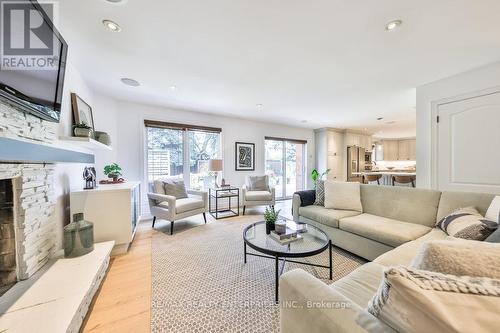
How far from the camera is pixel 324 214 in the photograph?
8.43 ft

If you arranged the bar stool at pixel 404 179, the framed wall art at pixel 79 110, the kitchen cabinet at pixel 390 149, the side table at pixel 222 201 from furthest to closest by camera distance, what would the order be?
the kitchen cabinet at pixel 390 149
the bar stool at pixel 404 179
the side table at pixel 222 201
the framed wall art at pixel 79 110

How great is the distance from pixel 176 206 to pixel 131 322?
1.80m

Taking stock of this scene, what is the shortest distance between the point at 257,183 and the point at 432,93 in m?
3.39

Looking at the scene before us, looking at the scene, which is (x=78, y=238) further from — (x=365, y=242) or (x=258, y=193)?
(x=258, y=193)

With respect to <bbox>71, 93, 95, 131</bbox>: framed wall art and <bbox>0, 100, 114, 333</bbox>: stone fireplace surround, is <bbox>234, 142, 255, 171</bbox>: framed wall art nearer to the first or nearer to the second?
<bbox>71, 93, 95, 131</bbox>: framed wall art

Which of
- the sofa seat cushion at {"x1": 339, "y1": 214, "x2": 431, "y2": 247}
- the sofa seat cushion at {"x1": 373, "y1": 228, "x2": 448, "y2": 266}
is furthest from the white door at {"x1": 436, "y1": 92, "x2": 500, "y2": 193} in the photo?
the sofa seat cushion at {"x1": 373, "y1": 228, "x2": 448, "y2": 266}

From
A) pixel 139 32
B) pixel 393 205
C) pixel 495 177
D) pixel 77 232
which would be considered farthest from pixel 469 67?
pixel 77 232

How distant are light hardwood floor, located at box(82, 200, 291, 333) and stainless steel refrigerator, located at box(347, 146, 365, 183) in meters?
6.32

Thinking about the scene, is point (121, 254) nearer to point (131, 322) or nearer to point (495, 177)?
point (131, 322)

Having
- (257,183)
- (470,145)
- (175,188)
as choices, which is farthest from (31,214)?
(470,145)

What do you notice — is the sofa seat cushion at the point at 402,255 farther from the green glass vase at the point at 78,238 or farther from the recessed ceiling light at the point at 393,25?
the green glass vase at the point at 78,238

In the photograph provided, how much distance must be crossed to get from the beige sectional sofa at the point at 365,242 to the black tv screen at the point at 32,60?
6.27 ft

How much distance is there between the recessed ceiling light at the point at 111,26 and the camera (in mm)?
1630

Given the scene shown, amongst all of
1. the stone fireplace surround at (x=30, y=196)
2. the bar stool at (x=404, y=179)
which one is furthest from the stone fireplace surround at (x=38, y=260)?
the bar stool at (x=404, y=179)
